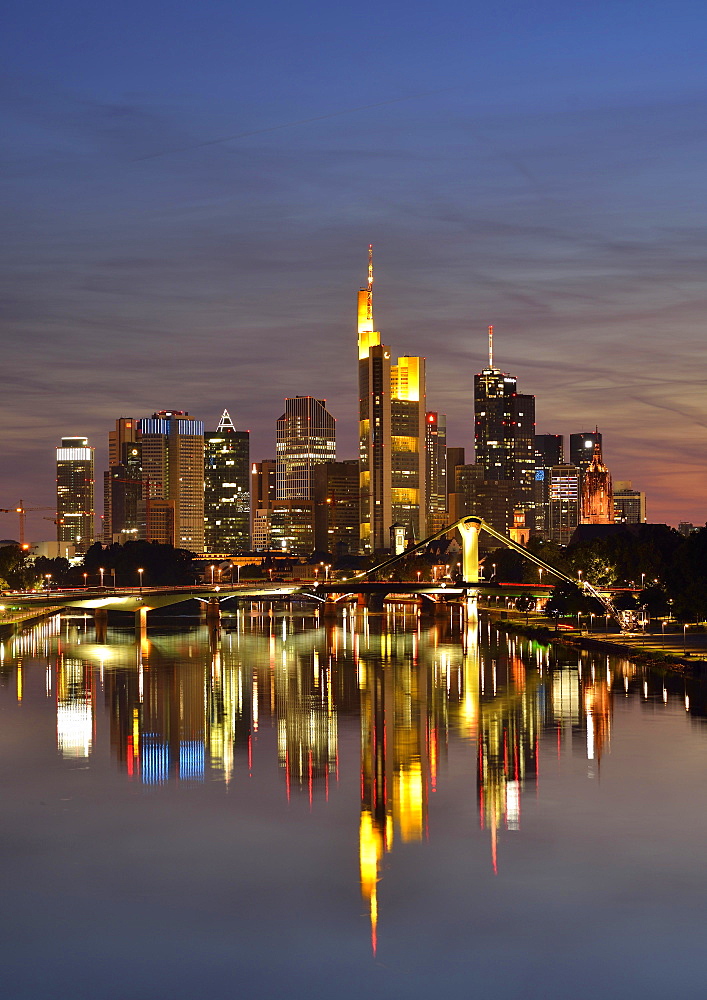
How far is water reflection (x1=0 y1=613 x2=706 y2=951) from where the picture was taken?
49438 mm

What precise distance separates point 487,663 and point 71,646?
41.8 metres

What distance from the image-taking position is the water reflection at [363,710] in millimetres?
49438

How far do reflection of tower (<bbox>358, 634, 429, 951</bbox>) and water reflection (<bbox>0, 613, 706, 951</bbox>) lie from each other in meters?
0.09

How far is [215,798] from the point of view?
155 feet

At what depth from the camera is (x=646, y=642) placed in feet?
341

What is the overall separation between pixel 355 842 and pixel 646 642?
6764 centimetres

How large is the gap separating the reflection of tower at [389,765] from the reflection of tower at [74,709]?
501 inches

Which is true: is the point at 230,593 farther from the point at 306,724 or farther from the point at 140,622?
the point at 306,724

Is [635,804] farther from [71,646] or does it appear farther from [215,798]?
[71,646]

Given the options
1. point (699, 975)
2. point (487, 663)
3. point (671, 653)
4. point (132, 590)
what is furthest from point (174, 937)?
point (132, 590)

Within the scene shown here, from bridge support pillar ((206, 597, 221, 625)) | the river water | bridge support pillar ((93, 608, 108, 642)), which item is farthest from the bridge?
the river water

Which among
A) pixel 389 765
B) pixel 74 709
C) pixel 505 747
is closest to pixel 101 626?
pixel 74 709

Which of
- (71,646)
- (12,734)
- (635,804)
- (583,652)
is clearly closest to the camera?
(635,804)

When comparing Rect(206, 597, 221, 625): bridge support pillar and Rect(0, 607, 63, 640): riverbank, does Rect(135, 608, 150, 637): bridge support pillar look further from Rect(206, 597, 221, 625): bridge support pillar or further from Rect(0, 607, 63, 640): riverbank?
Rect(0, 607, 63, 640): riverbank
